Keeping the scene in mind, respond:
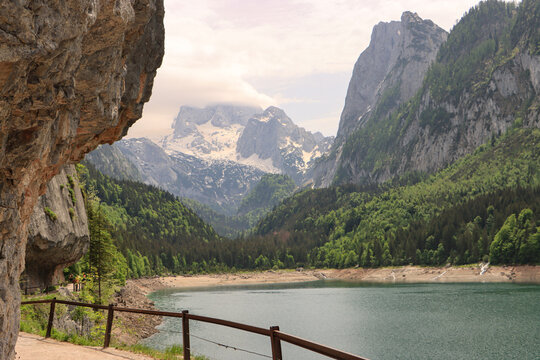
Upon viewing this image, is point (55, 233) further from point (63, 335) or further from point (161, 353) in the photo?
point (161, 353)

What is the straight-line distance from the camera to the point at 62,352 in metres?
21.9

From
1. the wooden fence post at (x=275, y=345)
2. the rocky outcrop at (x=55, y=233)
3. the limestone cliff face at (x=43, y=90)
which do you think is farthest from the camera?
the rocky outcrop at (x=55, y=233)

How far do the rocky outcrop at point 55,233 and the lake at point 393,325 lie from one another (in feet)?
45.6

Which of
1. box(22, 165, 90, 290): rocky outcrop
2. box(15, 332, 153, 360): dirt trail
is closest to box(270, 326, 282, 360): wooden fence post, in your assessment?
box(15, 332, 153, 360): dirt trail

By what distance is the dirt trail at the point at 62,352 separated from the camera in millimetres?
20750

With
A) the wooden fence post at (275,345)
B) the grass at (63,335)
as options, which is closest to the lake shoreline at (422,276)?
the grass at (63,335)

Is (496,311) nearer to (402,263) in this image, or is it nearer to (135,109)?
(135,109)

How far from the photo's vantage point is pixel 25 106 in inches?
582

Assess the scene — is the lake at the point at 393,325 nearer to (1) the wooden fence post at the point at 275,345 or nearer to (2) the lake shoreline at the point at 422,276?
(1) the wooden fence post at the point at 275,345

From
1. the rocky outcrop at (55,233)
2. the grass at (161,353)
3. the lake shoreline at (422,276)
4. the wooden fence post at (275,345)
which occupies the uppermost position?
the rocky outcrop at (55,233)

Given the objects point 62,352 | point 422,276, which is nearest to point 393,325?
point 62,352

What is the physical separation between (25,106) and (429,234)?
18530 cm

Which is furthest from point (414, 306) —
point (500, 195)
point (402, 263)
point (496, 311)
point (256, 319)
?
point (500, 195)

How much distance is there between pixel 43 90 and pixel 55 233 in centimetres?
3632
